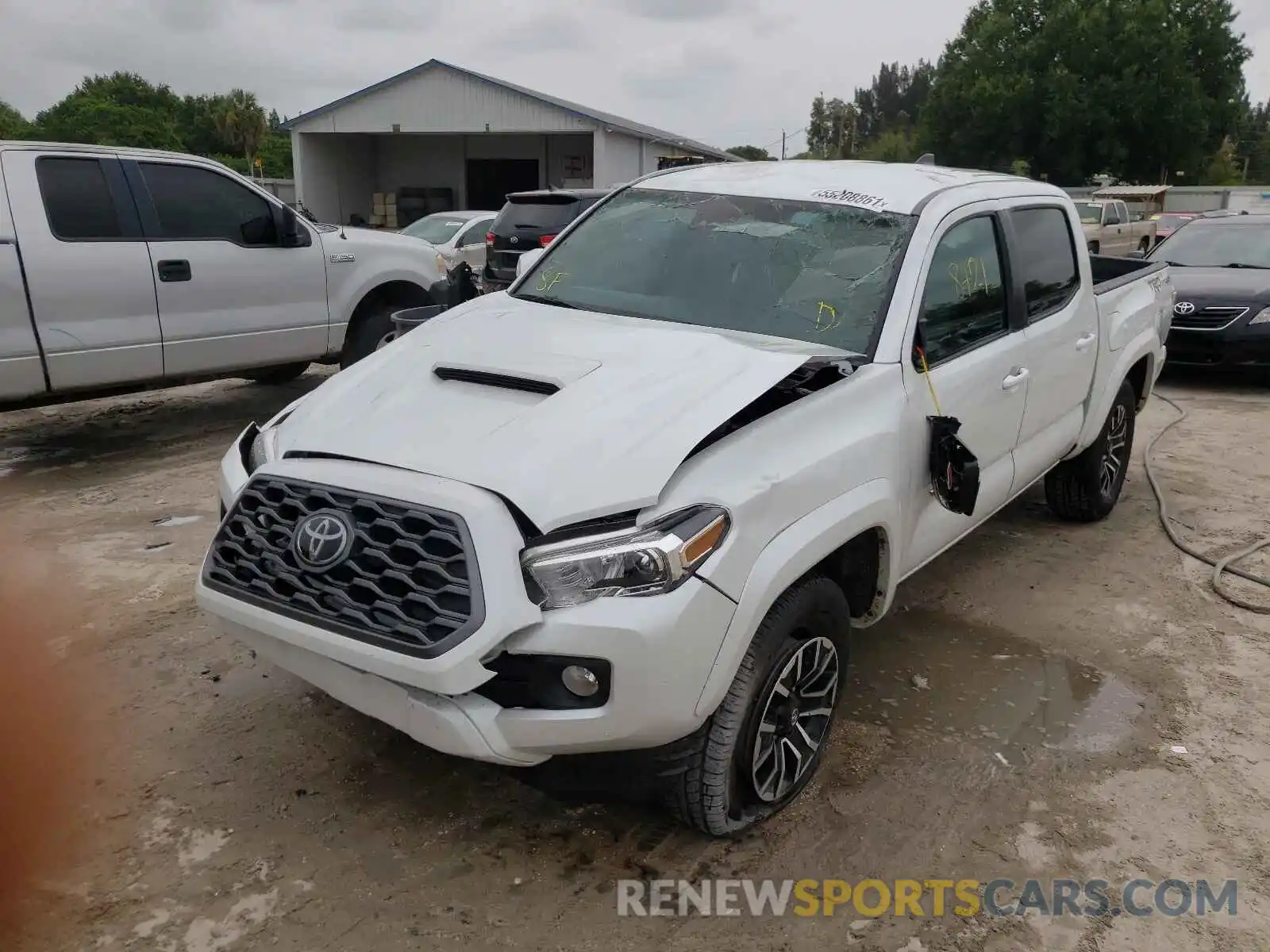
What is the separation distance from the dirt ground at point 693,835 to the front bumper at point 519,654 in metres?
0.45

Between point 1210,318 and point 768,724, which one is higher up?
point 1210,318

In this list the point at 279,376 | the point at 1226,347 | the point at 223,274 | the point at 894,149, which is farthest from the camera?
the point at 894,149

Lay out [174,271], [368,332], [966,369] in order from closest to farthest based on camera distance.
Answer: [966,369], [174,271], [368,332]

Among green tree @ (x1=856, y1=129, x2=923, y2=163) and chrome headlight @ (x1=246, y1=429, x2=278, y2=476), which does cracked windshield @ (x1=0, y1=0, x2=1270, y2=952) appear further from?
green tree @ (x1=856, y1=129, x2=923, y2=163)

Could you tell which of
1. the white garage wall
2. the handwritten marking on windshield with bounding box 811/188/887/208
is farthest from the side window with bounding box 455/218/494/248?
the white garage wall

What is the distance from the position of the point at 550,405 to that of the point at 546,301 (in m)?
1.29

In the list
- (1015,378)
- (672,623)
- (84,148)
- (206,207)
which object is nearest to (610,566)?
(672,623)

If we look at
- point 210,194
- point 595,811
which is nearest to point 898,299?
point 595,811

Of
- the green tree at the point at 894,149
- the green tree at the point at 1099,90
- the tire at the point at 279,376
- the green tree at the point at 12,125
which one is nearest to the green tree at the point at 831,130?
the green tree at the point at 894,149

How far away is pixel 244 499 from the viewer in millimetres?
2809

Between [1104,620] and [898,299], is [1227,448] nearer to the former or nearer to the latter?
[1104,620]

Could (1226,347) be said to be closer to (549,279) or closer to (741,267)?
(741,267)

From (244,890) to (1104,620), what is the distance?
12.4ft

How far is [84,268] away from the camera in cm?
605
